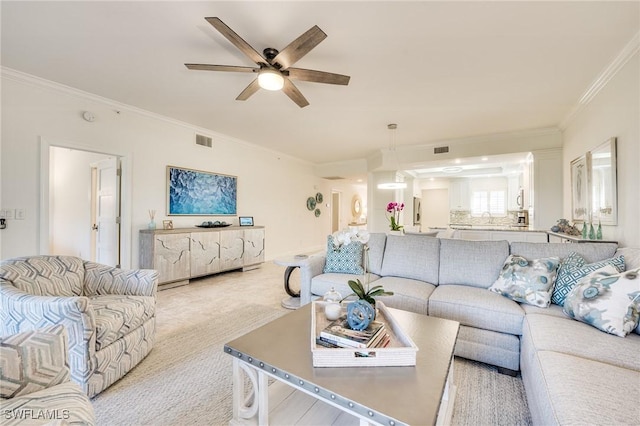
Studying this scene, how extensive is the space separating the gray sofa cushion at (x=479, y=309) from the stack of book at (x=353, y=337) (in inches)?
37.9

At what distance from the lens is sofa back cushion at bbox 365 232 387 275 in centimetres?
294

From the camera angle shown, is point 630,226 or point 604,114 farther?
point 604,114

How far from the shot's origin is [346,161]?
7.29 metres

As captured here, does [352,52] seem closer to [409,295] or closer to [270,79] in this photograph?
[270,79]

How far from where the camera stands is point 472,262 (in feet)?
8.18

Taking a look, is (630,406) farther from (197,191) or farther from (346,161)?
(346,161)

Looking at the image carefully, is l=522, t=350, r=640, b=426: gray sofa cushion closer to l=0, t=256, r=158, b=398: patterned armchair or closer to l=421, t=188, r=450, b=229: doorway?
l=0, t=256, r=158, b=398: patterned armchair

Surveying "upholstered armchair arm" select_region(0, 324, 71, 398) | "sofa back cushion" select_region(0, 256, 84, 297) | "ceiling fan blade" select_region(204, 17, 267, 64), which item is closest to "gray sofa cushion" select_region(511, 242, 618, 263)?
"ceiling fan blade" select_region(204, 17, 267, 64)

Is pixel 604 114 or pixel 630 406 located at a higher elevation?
pixel 604 114

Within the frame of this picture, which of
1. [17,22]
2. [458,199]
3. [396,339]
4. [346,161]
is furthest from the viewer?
[458,199]

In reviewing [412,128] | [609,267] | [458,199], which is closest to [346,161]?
[412,128]

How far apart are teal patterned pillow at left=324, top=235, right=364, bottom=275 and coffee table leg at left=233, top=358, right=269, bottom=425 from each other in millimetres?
1663

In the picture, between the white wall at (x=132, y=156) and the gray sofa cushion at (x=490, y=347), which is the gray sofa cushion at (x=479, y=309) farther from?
the white wall at (x=132, y=156)

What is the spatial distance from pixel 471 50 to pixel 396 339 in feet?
8.27
